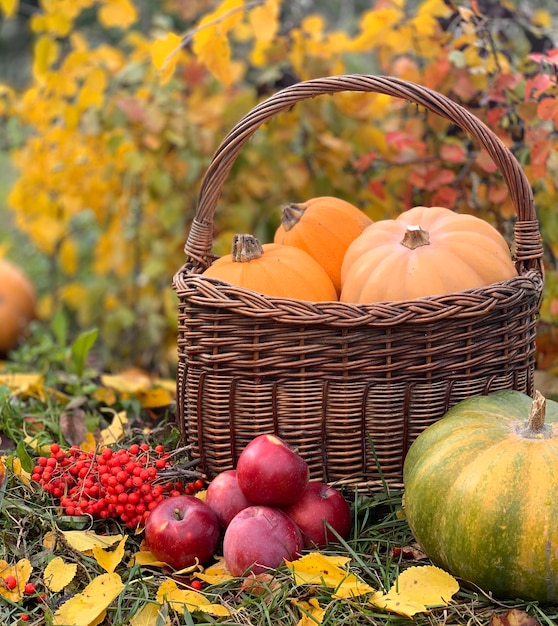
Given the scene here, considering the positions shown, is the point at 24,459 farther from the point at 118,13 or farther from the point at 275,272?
the point at 118,13

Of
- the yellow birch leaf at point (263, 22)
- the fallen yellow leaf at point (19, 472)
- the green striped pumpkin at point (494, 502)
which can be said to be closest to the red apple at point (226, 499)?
the green striped pumpkin at point (494, 502)

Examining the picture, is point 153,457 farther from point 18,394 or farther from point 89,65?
point 89,65

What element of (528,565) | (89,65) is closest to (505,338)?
(528,565)

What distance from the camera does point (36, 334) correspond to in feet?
11.9

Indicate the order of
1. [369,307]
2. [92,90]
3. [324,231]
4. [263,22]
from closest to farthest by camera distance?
[369,307] → [324,231] → [263,22] → [92,90]

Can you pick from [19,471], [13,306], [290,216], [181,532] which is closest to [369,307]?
[290,216]

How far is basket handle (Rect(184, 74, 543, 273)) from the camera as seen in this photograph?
68.5 inches

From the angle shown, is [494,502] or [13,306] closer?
[494,502]

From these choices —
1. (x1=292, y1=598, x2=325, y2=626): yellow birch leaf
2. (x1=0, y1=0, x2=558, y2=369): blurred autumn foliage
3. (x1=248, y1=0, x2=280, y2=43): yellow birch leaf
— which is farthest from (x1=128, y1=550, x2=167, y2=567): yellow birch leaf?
(x1=248, y1=0, x2=280, y2=43): yellow birch leaf

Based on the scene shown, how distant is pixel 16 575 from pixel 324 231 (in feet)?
3.45

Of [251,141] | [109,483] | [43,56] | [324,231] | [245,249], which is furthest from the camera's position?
[251,141]

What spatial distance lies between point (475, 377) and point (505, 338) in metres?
0.11

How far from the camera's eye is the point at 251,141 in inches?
129

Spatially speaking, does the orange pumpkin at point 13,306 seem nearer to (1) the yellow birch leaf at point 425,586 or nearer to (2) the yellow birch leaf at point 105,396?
(2) the yellow birch leaf at point 105,396
